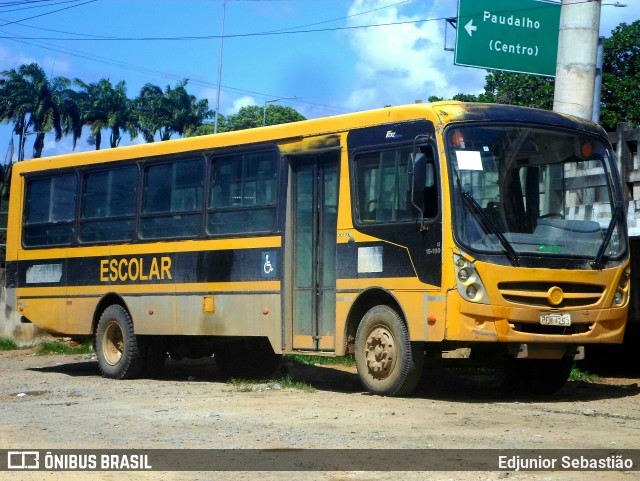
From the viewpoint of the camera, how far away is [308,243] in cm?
1350

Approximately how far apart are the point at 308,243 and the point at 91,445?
16.0 ft

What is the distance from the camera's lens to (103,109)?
8044 centimetres

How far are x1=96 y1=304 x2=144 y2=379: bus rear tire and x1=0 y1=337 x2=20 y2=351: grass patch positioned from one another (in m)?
6.69

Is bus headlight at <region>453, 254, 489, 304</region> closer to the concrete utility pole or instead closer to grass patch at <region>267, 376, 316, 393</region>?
grass patch at <region>267, 376, 316, 393</region>

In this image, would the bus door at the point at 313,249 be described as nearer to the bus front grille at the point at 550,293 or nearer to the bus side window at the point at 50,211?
the bus front grille at the point at 550,293

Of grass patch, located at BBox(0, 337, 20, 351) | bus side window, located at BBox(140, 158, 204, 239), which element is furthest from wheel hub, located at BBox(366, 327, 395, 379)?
grass patch, located at BBox(0, 337, 20, 351)

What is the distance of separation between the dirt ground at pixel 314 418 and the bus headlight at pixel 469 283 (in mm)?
1030

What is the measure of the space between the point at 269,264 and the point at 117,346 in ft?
11.3

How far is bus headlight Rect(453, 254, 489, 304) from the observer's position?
1154 cm

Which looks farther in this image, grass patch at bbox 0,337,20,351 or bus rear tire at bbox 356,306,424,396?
grass patch at bbox 0,337,20,351

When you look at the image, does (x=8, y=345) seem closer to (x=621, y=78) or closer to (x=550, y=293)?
(x=550, y=293)

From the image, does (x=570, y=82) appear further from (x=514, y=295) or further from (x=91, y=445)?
(x=91, y=445)

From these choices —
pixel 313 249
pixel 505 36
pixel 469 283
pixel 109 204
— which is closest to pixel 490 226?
pixel 469 283

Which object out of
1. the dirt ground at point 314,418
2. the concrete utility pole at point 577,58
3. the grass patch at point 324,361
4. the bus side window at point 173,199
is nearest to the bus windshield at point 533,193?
the dirt ground at point 314,418
